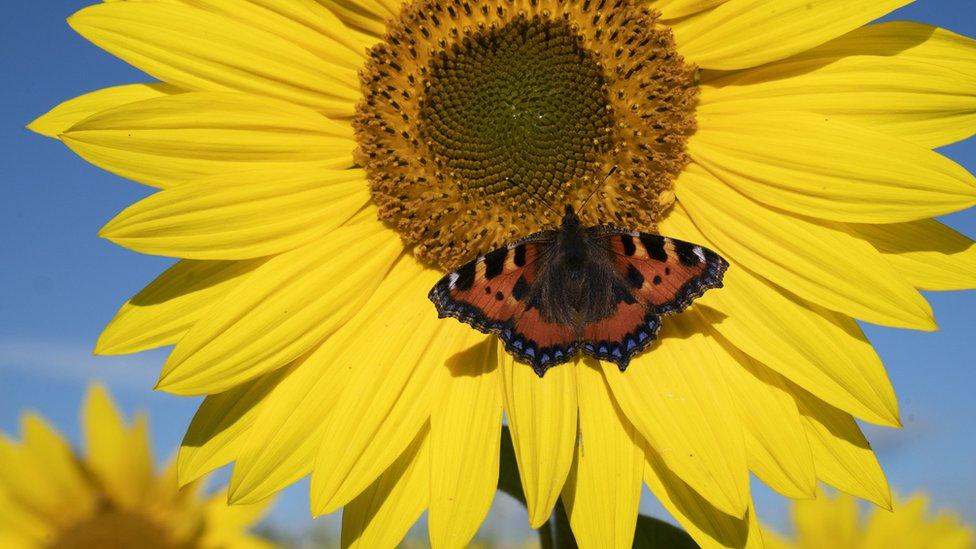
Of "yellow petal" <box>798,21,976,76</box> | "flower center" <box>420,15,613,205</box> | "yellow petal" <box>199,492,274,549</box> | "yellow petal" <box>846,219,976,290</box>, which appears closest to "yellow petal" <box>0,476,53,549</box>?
"yellow petal" <box>199,492,274,549</box>

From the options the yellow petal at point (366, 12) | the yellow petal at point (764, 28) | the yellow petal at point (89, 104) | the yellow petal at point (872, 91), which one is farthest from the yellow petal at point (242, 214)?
the yellow petal at point (872, 91)

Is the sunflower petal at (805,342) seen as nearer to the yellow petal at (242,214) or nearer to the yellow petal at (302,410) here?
the yellow petal at (302,410)

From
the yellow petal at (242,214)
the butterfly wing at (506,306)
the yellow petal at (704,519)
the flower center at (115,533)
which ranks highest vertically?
the yellow petal at (242,214)

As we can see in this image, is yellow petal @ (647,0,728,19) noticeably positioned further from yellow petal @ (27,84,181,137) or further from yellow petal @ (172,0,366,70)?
yellow petal @ (27,84,181,137)

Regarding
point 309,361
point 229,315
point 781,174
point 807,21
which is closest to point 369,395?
point 309,361

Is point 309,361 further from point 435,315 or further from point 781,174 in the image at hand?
point 781,174

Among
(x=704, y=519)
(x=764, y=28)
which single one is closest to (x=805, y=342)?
(x=704, y=519)
